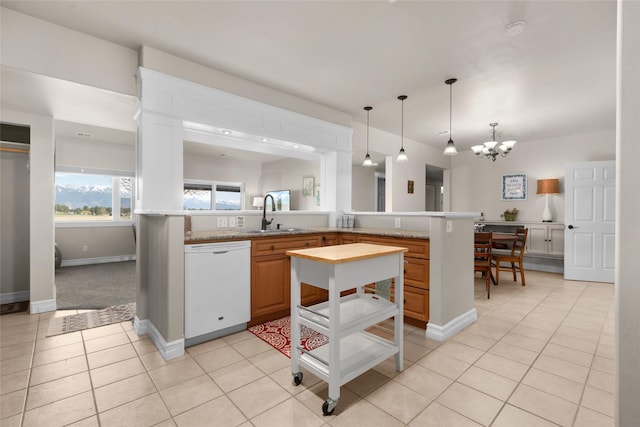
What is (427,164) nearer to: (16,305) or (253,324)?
(253,324)

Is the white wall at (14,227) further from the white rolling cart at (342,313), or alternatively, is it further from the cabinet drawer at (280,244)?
the white rolling cart at (342,313)

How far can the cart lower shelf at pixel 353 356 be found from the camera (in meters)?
1.81

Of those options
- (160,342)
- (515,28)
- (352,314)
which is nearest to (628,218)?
(352,314)

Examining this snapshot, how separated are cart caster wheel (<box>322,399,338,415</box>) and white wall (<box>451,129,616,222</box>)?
6.72 metres

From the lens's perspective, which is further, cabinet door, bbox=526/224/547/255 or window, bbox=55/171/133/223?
window, bbox=55/171/133/223

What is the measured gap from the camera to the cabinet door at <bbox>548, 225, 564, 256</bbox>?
593 cm

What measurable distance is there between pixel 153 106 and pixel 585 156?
7628 mm

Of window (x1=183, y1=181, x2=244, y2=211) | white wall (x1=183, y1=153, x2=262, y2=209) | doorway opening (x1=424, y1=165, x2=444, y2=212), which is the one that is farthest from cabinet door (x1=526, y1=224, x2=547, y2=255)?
window (x1=183, y1=181, x2=244, y2=211)

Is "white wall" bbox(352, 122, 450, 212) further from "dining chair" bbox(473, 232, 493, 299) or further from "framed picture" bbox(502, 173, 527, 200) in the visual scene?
"dining chair" bbox(473, 232, 493, 299)

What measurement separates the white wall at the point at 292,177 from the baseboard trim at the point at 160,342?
4.19 m

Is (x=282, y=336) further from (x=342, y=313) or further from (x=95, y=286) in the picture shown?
(x=95, y=286)

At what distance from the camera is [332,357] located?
5.60ft

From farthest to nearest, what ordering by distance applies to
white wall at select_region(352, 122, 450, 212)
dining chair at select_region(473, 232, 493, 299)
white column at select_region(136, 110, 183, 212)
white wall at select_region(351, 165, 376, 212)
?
white wall at select_region(351, 165, 376, 212) → white wall at select_region(352, 122, 450, 212) → dining chair at select_region(473, 232, 493, 299) → white column at select_region(136, 110, 183, 212)

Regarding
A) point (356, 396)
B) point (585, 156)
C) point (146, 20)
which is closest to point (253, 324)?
point (356, 396)
